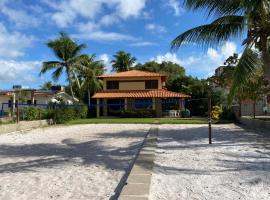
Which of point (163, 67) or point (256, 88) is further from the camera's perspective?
point (163, 67)

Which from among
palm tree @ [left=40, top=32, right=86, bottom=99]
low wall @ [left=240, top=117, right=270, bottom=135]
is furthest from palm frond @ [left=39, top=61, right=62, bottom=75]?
low wall @ [left=240, top=117, right=270, bottom=135]

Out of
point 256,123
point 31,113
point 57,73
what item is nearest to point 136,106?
point 57,73

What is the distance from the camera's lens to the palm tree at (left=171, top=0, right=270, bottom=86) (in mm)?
11242

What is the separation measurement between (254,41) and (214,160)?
15.3ft

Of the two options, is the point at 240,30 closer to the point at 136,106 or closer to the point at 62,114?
the point at 62,114

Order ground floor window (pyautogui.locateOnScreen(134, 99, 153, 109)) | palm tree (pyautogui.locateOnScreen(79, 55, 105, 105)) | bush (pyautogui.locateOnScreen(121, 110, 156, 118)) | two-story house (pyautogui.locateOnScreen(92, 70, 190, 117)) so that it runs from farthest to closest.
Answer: palm tree (pyautogui.locateOnScreen(79, 55, 105, 105)) → two-story house (pyautogui.locateOnScreen(92, 70, 190, 117)) → ground floor window (pyautogui.locateOnScreen(134, 99, 153, 109)) → bush (pyautogui.locateOnScreen(121, 110, 156, 118))

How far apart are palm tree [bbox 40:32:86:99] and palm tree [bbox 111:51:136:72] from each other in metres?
14.5

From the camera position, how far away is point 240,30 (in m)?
12.1

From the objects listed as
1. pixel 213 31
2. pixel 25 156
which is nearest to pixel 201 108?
pixel 213 31

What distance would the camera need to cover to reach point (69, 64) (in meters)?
41.7

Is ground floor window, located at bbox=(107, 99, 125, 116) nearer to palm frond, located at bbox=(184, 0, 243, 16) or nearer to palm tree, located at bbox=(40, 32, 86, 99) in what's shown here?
palm tree, located at bbox=(40, 32, 86, 99)

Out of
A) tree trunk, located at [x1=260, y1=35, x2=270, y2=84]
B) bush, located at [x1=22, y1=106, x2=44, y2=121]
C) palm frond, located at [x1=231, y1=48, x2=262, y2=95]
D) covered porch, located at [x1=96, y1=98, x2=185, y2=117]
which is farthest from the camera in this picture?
covered porch, located at [x1=96, y1=98, x2=185, y2=117]

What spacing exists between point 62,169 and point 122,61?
48.5 metres

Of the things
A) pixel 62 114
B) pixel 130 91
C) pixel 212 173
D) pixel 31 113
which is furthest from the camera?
pixel 130 91
